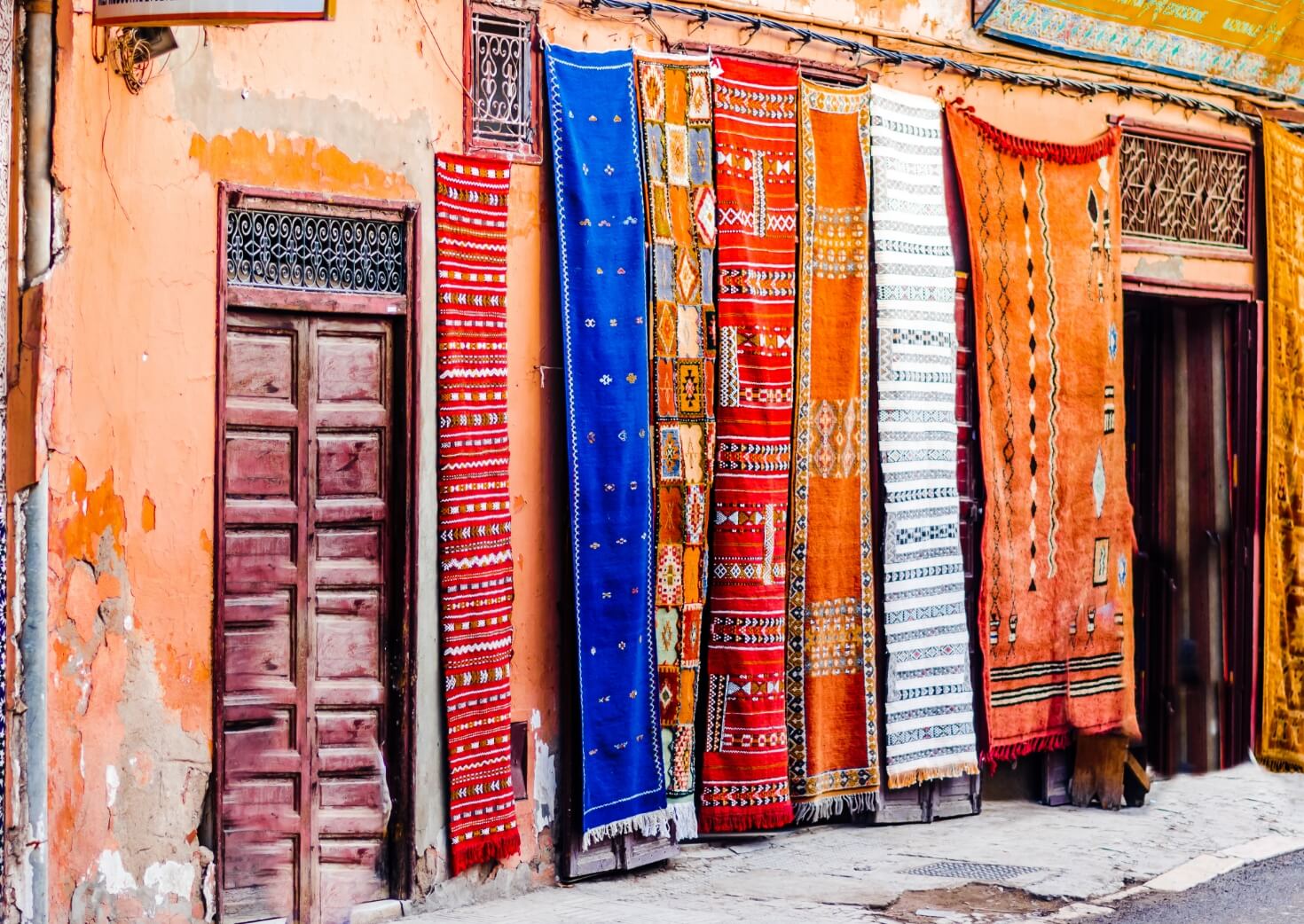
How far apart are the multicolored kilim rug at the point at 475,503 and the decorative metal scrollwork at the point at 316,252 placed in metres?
0.21

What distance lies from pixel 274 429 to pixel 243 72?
1.17 metres

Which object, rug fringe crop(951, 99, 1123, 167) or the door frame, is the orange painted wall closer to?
the door frame

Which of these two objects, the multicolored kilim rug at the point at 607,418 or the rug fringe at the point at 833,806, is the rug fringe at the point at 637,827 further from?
the rug fringe at the point at 833,806

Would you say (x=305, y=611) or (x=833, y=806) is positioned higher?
(x=305, y=611)

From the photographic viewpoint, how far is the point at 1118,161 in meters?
9.34

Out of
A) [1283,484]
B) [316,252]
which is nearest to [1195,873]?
[1283,484]

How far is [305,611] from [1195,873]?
3.85 meters

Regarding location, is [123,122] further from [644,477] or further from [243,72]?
[644,477]

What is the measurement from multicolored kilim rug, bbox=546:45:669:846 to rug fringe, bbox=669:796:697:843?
142 mm

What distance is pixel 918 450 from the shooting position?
8.22 meters

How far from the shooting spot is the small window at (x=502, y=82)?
668 cm

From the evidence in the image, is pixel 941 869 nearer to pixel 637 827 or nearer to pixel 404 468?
pixel 637 827

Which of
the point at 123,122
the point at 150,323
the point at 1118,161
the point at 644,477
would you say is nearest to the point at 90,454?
the point at 150,323

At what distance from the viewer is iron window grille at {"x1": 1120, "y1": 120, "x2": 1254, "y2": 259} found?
947cm
